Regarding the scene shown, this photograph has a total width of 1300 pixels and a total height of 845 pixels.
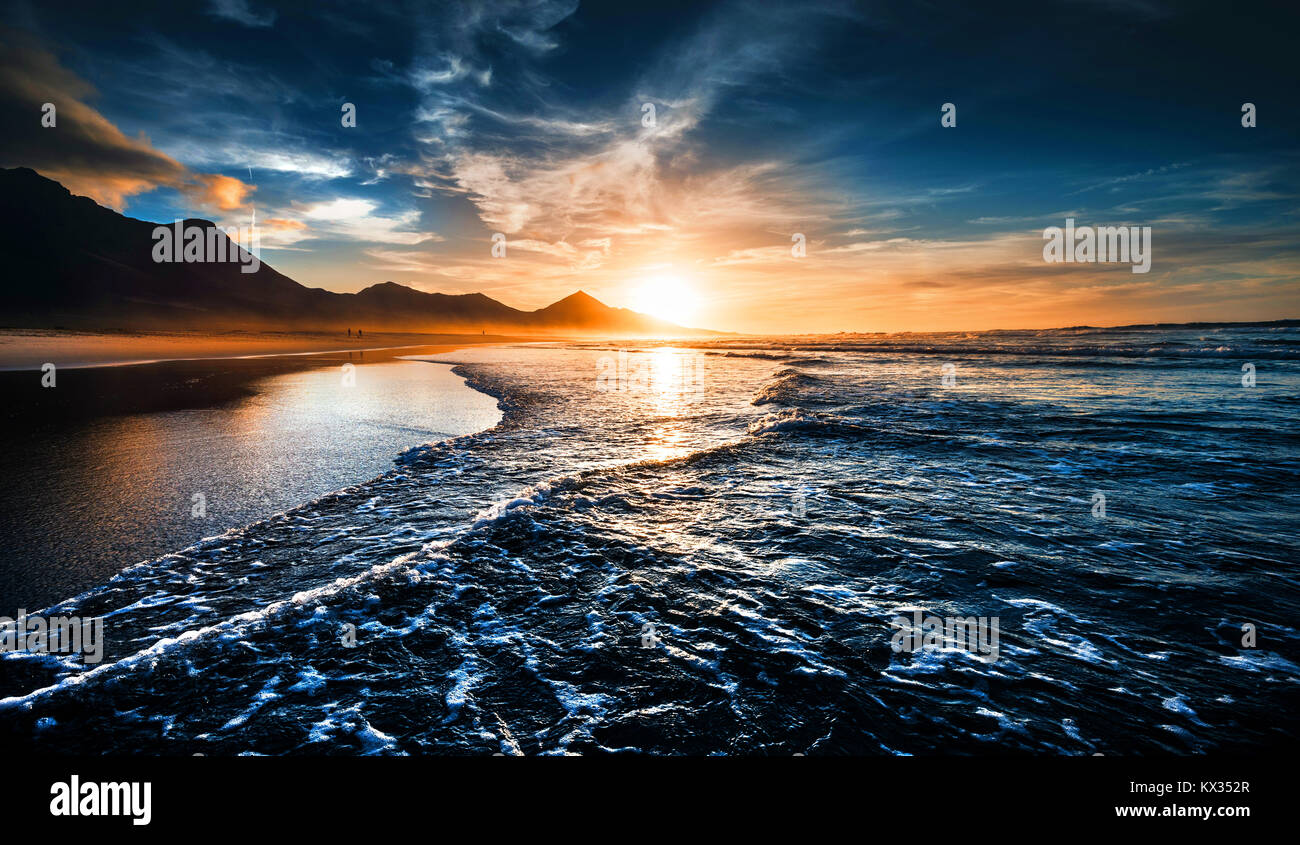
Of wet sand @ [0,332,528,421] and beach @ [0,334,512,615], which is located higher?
wet sand @ [0,332,528,421]

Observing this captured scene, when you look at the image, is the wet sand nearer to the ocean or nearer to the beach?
the beach

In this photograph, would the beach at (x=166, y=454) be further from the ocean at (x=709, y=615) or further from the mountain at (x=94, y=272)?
the mountain at (x=94, y=272)

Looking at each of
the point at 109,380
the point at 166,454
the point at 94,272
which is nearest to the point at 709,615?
the point at 166,454

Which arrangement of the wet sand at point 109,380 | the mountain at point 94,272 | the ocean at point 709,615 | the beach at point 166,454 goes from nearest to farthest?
1. the ocean at point 709,615
2. the beach at point 166,454
3. the wet sand at point 109,380
4. the mountain at point 94,272

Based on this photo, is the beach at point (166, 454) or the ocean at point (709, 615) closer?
the ocean at point (709, 615)

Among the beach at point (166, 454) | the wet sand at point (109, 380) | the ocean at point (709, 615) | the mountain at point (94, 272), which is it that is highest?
the mountain at point (94, 272)

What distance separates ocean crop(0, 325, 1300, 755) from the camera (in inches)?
123

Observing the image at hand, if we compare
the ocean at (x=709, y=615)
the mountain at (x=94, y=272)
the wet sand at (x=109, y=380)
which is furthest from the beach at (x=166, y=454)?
the mountain at (x=94, y=272)

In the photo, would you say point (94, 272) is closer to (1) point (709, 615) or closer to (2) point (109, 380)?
(2) point (109, 380)

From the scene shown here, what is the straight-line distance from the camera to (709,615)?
445 cm

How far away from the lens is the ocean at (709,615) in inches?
123

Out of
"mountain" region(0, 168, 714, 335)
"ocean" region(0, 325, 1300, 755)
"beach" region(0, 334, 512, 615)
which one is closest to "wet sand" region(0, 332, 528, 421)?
"beach" region(0, 334, 512, 615)
